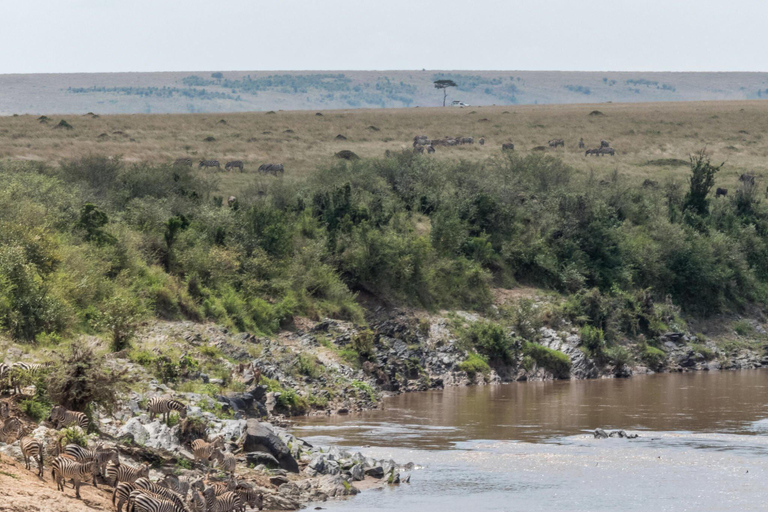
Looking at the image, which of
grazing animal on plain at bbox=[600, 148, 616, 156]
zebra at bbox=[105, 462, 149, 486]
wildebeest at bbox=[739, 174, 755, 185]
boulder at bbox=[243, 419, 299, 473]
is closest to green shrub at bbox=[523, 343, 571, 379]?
boulder at bbox=[243, 419, 299, 473]

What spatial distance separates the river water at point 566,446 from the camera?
17.2 m

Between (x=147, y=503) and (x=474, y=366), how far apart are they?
66.7 feet

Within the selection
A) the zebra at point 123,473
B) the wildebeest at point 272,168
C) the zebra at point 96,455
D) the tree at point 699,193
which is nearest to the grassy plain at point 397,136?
the wildebeest at point 272,168

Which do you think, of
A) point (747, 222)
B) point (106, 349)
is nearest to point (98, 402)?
point (106, 349)

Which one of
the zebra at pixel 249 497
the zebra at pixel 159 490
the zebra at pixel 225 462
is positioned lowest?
the zebra at pixel 249 497

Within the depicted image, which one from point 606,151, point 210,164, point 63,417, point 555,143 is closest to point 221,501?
point 63,417

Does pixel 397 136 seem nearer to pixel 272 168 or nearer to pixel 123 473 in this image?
pixel 272 168

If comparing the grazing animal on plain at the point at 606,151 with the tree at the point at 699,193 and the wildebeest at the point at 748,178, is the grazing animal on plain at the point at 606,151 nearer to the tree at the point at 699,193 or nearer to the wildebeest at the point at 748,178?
the wildebeest at the point at 748,178

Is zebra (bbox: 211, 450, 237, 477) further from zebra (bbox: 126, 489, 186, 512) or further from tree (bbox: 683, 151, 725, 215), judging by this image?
tree (bbox: 683, 151, 725, 215)

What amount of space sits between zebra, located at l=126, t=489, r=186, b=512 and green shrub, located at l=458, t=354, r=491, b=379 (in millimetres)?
19719

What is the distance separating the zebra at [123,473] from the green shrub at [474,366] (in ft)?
61.3

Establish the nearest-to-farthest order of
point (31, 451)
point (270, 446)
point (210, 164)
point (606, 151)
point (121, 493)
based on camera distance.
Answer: point (121, 493)
point (31, 451)
point (270, 446)
point (210, 164)
point (606, 151)

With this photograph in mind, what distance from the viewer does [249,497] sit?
1575 cm

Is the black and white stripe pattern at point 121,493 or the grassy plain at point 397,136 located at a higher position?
the grassy plain at point 397,136
